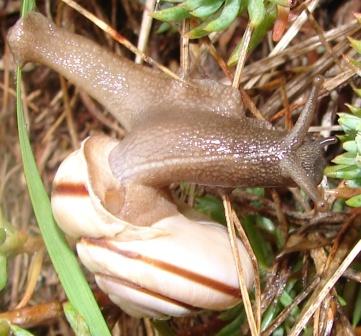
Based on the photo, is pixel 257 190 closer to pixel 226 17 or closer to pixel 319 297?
pixel 319 297

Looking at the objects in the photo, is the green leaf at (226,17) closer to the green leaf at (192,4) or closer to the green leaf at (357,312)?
the green leaf at (192,4)

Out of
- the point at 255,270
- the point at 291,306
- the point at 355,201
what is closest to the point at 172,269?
the point at 255,270

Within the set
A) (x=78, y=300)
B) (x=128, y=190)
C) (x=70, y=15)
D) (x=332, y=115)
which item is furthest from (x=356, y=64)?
(x=70, y=15)

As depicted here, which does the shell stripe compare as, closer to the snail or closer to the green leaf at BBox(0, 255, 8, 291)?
the snail

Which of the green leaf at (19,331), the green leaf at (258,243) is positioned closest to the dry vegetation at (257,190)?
the green leaf at (258,243)

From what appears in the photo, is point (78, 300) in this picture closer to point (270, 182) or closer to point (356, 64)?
point (270, 182)

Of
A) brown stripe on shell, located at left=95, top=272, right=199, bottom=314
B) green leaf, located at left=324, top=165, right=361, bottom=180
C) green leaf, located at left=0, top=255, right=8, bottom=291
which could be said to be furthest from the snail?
green leaf, located at left=0, top=255, right=8, bottom=291
